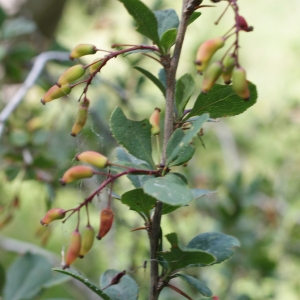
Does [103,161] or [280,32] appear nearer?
[103,161]

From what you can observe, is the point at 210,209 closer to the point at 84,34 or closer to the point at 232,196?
the point at 232,196

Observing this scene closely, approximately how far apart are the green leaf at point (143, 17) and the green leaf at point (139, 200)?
0.55 ft

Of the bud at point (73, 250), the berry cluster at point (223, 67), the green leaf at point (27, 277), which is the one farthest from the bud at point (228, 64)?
the green leaf at point (27, 277)

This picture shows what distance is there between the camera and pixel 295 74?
2.50 m

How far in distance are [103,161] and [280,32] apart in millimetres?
2807

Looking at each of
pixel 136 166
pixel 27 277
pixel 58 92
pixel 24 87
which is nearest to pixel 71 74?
pixel 58 92

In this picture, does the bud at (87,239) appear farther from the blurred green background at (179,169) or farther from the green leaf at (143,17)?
the green leaf at (143,17)

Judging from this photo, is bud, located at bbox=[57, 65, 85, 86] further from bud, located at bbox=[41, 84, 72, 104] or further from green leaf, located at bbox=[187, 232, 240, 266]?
green leaf, located at bbox=[187, 232, 240, 266]

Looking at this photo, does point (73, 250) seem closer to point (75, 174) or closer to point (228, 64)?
point (75, 174)

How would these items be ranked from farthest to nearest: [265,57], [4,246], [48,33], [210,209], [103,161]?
1. [265,57]
2. [48,33]
3. [210,209]
4. [4,246]
5. [103,161]

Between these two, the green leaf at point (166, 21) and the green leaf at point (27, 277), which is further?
the green leaf at point (27, 277)

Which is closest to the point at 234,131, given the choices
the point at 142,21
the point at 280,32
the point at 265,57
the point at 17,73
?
the point at 265,57

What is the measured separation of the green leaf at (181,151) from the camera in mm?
484

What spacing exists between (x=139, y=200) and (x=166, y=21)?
0.71 feet
